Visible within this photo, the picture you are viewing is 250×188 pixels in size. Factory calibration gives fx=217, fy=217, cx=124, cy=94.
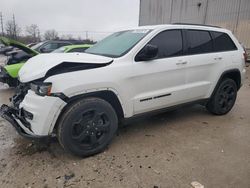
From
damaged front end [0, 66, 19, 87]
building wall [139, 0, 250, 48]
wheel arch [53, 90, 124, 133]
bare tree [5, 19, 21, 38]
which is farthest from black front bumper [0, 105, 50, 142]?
bare tree [5, 19, 21, 38]

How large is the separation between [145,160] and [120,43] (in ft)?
6.27

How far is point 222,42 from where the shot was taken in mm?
4410

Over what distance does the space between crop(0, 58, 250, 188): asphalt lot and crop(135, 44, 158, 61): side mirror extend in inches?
52.9

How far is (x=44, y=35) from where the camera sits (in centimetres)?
4762

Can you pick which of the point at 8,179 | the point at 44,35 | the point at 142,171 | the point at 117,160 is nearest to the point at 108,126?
the point at 117,160

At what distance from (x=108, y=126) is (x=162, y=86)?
1115 millimetres

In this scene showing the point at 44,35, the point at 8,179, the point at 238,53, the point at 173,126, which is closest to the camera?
the point at 8,179

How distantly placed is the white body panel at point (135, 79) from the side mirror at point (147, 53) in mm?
66

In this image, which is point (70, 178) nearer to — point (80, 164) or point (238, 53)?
point (80, 164)

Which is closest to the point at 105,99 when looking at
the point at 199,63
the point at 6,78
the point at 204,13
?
the point at 199,63

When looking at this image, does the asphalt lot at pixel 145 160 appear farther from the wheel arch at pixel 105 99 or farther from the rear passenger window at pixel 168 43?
the rear passenger window at pixel 168 43

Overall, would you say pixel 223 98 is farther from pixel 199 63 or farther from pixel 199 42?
pixel 199 42

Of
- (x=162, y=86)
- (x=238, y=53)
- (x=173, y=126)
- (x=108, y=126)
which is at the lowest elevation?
(x=173, y=126)

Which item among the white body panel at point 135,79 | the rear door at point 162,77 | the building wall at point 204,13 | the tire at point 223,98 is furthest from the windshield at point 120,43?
the building wall at point 204,13
